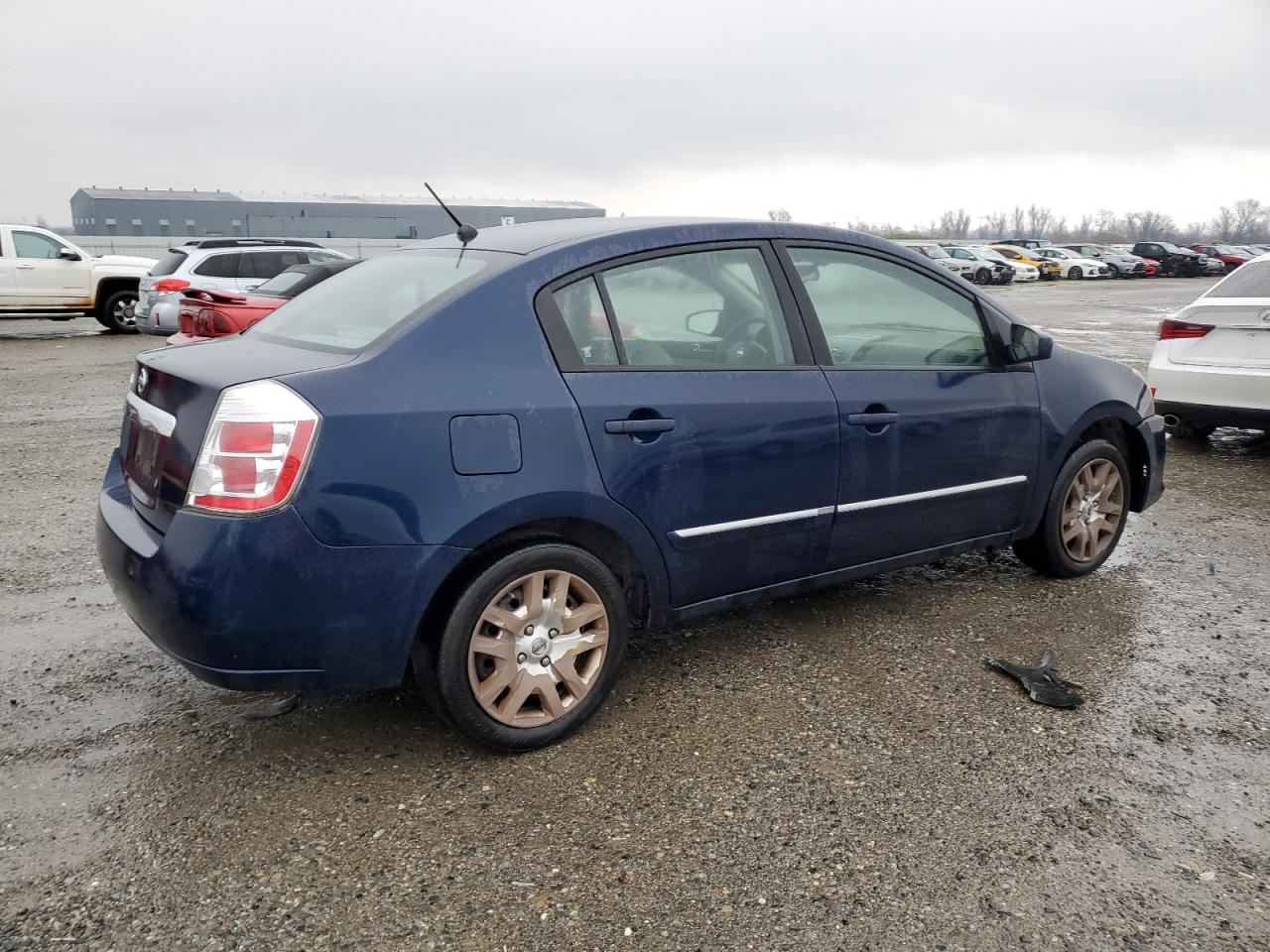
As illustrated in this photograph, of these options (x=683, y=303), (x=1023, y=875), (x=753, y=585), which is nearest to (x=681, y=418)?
(x=683, y=303)

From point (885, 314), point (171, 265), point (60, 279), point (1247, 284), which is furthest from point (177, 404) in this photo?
point (60, 279)

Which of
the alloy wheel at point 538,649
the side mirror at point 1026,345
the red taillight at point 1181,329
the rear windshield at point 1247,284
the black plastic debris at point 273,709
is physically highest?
the rear windshield at point 1247,284

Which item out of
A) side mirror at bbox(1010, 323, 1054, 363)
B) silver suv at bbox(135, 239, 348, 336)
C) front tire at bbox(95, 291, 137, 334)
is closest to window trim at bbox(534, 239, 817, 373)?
side mirror at bbox(1010, 323, 1054, 363)

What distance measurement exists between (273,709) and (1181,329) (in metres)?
6.88

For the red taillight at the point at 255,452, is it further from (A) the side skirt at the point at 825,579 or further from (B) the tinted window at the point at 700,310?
(A) the side skirt at the point at 825,579

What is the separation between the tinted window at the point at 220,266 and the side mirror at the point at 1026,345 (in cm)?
1335

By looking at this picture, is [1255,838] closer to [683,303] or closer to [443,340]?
[683,303]

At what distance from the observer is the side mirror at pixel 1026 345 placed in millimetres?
4199

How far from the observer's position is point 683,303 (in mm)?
3426

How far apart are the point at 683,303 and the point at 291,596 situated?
159cm

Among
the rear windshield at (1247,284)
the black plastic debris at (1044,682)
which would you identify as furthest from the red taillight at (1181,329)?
the black plastic debris at (1044,682)

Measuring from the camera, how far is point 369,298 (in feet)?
11.2

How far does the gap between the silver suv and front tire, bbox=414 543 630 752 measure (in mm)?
12130

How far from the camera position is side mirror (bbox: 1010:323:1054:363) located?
420 centimetres
